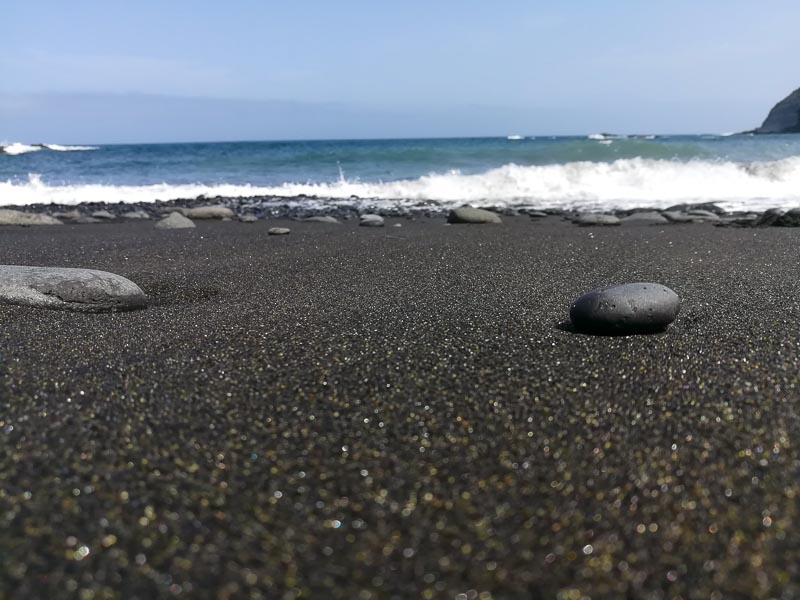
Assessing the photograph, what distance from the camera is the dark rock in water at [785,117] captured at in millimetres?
55562

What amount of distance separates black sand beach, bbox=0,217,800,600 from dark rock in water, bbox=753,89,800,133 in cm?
6484

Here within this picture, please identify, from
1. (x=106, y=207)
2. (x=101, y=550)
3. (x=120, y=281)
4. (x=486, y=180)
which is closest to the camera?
(x=101, y=550)

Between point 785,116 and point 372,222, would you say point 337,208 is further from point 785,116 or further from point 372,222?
point 785,116

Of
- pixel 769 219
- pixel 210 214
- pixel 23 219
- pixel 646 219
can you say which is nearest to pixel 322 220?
pixel 210 214

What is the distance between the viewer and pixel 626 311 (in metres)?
2.42

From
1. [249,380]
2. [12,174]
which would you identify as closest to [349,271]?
[249,380]

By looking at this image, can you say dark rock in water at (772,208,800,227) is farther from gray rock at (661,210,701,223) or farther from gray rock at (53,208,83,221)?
gray rock at (53,208,83,221)

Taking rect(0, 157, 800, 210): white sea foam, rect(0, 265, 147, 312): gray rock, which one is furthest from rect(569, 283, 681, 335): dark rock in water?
rect(0, 157, 800, 210): white sea foam

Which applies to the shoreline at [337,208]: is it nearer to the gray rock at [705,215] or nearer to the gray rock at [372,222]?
the gray rock at [705,215]

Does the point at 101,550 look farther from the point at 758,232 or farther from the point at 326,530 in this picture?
the point at 758,232

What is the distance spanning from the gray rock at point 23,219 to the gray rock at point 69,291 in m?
6.02

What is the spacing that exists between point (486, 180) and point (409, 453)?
1338cm

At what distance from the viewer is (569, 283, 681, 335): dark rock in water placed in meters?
2.42

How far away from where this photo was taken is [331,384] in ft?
6.48
